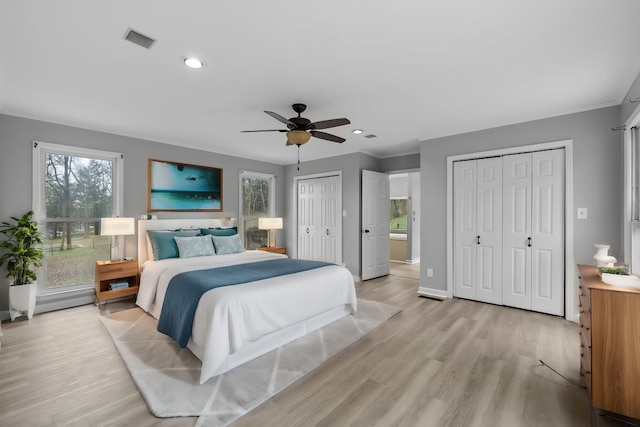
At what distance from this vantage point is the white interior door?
5.57 meters

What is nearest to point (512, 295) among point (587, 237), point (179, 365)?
point (587, 237)

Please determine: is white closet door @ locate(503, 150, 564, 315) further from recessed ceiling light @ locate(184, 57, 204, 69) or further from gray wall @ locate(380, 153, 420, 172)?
recessed ceiling light @ locate(184, 57, 204, 69)

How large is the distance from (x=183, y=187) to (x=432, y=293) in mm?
4493

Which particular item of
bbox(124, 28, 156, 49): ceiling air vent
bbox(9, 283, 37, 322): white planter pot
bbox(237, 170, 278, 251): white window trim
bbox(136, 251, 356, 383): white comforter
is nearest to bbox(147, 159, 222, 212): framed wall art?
bbox(237, 170, 278, 251): white window trim

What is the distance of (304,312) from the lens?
2.96 meters

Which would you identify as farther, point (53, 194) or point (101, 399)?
point (53, 194)

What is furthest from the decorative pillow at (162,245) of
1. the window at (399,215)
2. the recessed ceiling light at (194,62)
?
the window at (399,215)

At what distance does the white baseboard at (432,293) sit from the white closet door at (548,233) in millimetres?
1101

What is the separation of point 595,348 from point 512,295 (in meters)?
2.24

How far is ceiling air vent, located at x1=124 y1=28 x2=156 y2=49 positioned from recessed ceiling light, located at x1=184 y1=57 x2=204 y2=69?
28 centimetres

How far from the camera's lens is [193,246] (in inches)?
165

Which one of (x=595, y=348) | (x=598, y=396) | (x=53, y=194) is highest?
(x=53, y=194)

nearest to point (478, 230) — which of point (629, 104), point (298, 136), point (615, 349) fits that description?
point (629, 104)

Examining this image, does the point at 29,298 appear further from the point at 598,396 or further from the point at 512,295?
the point at 512,295
